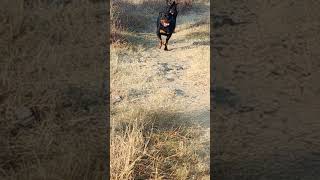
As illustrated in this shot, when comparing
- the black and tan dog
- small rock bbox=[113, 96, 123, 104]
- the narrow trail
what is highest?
the black and tan dog

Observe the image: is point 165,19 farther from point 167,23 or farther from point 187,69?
point 187,69

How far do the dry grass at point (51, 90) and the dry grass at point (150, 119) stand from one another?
7.3 inches

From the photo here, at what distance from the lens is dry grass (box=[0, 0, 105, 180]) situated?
3289 millimetres

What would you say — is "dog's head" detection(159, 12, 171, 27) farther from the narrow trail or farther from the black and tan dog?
the narrow trail

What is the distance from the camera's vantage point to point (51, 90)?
164 inches

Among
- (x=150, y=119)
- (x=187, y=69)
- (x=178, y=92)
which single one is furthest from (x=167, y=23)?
(x=150, y=119)

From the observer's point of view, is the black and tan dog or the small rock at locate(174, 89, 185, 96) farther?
the black and tan dog

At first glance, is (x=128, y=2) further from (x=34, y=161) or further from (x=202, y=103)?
(x=34, y=161)

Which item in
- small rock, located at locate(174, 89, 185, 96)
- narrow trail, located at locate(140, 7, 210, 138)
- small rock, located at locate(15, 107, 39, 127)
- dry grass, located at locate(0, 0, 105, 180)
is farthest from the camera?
small rock, located at locate(174, 89, 185, 96)

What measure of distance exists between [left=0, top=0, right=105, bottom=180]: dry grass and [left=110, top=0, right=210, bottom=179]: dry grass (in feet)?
0.61

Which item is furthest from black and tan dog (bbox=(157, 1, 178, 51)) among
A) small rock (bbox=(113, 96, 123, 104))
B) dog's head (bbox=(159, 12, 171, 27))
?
small rock (bbox=(113, 96, 123, 104))

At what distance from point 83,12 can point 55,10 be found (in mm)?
341

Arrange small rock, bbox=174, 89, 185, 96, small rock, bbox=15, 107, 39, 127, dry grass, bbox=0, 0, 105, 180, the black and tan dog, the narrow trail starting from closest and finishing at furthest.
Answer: dry grass, bbox=0, 0, 105, 180 → small rock, bbox=15, 107, 39, 127 → the narrow trail → small rock, bbox=174, 89, 185, 96 → the black and tan dog

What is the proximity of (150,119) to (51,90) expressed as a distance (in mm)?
815
